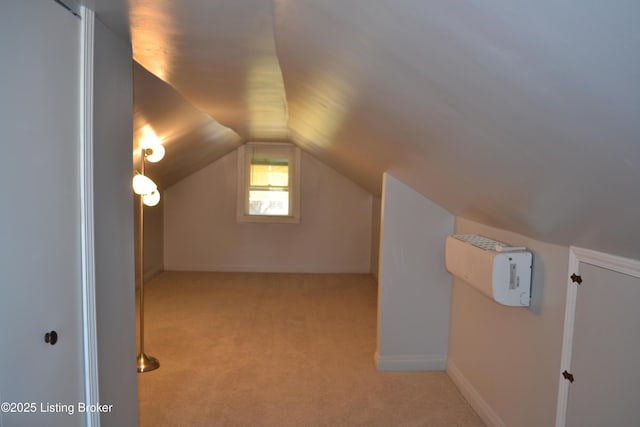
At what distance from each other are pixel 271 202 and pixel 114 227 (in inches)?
194

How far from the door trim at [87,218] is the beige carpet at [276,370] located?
Answer: 1.08 metres

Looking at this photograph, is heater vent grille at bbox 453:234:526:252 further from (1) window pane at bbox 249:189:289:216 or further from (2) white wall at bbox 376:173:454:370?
(1) window pane at bbox 249:189:289:216

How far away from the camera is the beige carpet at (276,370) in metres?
2.79

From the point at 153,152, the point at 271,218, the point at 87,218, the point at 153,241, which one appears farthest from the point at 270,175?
the point at 87,218

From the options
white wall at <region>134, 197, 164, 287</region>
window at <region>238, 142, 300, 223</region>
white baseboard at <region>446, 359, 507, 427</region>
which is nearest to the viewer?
white baseboard at <region>446, 359, 507, 427</region>

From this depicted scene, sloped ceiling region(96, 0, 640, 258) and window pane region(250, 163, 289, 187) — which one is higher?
sloped ceiling region(96, 0, 640, 258)

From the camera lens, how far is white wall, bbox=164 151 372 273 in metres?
6.77

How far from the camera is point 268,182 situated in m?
6.80

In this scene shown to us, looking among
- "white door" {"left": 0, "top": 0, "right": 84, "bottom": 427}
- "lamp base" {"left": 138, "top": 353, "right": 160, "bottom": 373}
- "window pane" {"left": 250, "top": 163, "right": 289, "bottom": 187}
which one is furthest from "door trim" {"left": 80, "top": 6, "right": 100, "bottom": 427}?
"window pane" {"left": 250, "top": 163, "right": 289, "bottom": 187}

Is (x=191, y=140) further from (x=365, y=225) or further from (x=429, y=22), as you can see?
(x=429, y=22)

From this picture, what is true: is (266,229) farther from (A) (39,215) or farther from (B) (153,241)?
(A) (39,215)

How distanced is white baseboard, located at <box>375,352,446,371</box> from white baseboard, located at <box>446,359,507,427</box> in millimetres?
78

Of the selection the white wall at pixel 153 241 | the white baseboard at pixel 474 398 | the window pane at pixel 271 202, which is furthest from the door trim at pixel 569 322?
the window pane at pixel 271 202

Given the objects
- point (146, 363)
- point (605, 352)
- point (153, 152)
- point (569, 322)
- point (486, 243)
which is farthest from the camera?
point (153, 152)
